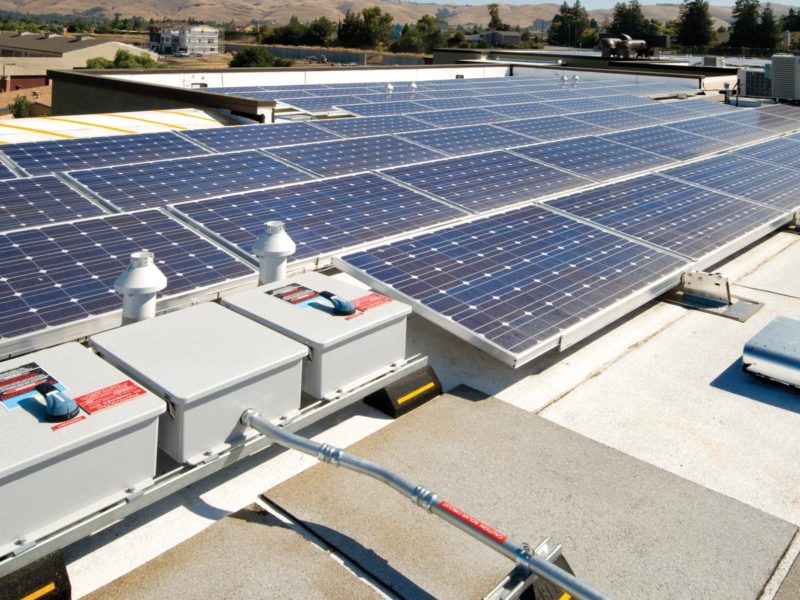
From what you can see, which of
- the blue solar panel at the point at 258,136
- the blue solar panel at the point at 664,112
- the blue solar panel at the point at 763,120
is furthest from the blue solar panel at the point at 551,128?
the blue solar panel at the point at 763,120

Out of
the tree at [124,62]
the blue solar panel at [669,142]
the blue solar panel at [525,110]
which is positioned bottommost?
the blue solar panel at [669,142]

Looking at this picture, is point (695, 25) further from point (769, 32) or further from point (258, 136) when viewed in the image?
point (258, 136)

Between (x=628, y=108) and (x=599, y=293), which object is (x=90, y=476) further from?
(x=628, y=108)

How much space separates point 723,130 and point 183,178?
2000 cm

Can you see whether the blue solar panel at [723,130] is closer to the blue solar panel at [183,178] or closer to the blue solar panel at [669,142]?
the blue solar panel at [669,142]

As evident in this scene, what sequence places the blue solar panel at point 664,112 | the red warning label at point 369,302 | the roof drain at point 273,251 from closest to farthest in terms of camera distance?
the red warning label at point 369,302 → the roof drain at point 273,251 → the blue solar panel at point 664,112

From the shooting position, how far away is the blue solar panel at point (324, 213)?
433 inches

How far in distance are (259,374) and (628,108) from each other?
83.3 feet

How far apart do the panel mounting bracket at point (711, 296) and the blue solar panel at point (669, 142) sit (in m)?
8.48

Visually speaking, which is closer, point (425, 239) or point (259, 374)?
point (259, 374)

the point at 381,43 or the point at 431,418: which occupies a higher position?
the point at 381,43

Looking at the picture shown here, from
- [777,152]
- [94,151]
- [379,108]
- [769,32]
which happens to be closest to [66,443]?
[94,151]

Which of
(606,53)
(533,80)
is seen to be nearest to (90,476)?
(533,80)

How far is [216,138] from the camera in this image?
666 inches
